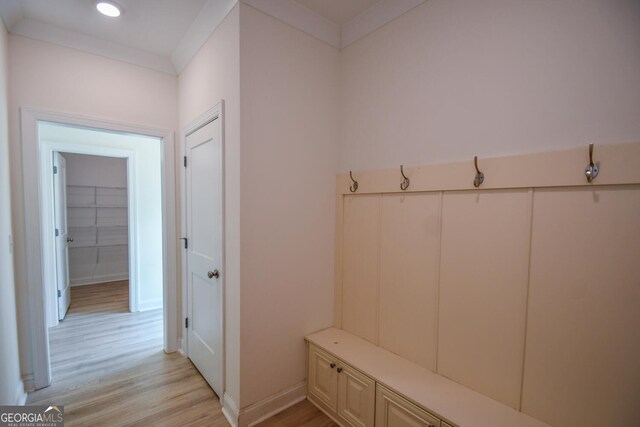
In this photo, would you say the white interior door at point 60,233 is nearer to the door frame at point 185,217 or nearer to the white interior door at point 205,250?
the door frame at point 185,217

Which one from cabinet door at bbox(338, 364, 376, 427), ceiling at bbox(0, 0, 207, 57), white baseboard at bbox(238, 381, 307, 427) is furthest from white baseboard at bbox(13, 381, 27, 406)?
A: ceiling at bbox(0, 0, 207, 57)

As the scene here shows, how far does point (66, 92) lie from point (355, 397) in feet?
9.76

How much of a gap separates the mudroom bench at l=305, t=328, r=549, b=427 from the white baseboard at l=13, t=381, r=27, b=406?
1.91 m

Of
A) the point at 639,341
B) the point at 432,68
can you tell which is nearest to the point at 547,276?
the point at 639,341

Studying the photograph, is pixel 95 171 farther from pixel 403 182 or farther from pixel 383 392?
pixel 383 392

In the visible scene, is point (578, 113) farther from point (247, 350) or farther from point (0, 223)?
point (0, 223)

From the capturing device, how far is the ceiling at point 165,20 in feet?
5.91

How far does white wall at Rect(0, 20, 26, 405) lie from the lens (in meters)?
1.64

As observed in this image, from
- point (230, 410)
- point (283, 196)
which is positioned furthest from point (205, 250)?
point (230, 410)

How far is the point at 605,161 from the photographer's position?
105cm

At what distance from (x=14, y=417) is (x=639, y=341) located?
9.79 ft

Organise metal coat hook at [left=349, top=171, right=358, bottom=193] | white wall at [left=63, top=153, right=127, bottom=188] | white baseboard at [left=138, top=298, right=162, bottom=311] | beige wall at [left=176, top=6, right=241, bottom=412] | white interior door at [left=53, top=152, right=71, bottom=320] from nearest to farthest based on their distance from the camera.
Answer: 1. beige wall at [left=176, top=6, right=241, bottom=412]
2. metal coat hook at [left=349, top=171, right=358, bottom=193]
3. white interior door at [left=53, top=152, right=71, bottom=320]
4. white baseboard at [left=138, top=298, right=162, bottom=311]
5. white wall at [left=63, top=153, right=127, bottom=188]

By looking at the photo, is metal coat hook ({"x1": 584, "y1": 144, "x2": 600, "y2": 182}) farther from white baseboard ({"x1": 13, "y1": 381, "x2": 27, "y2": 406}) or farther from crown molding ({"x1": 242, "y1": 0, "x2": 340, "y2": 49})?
white baseboard ({"x1": 13, "y1": 381, "x2": 27, "y2": 406})

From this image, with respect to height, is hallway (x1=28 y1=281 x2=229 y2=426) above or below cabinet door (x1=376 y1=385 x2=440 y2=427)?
below
